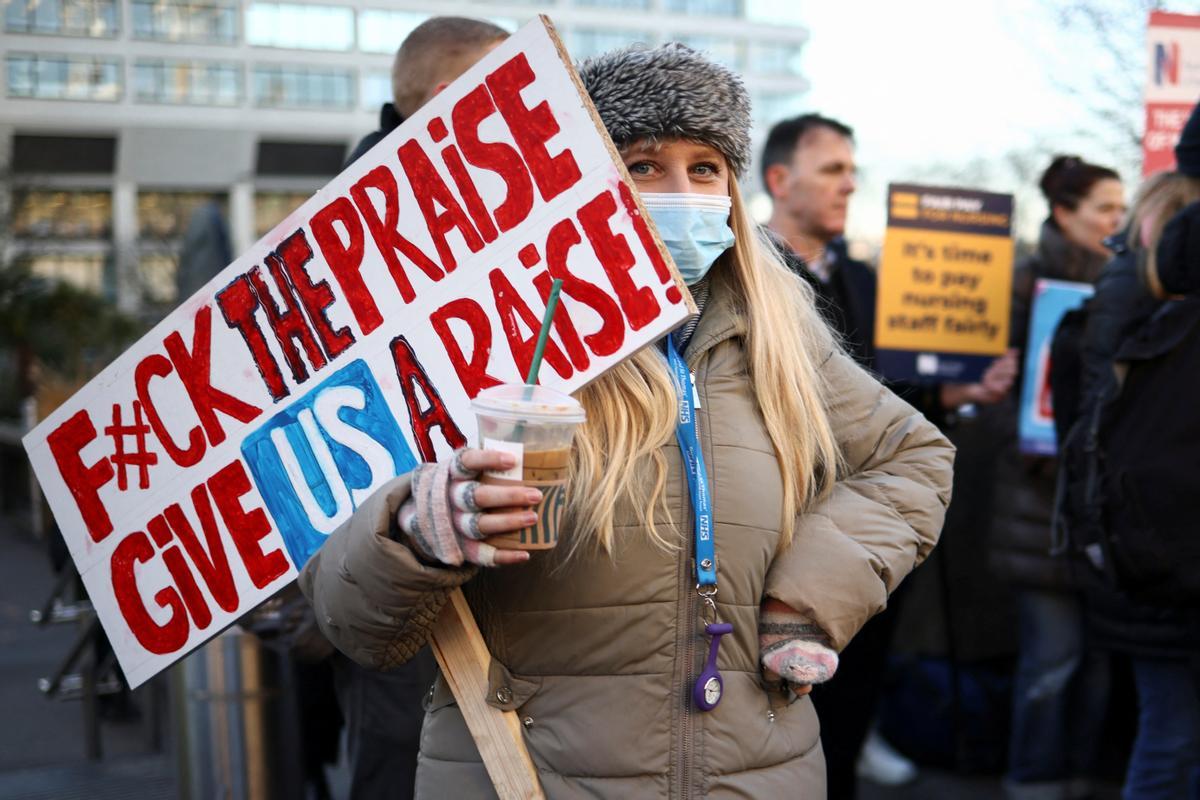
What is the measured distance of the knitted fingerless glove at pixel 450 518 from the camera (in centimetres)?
160

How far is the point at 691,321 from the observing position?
2.09 meters

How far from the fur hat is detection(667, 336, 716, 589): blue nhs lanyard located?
1.24 feet

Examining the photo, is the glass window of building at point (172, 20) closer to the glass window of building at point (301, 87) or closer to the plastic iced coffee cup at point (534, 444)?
the glass window of building at point (301, 87)

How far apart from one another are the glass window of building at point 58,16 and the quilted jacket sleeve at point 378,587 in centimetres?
552

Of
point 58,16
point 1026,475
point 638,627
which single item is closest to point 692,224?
point 638,627

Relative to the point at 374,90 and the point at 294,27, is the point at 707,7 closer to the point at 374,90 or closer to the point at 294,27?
the point at 374,90

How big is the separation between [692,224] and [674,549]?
1.77 ft

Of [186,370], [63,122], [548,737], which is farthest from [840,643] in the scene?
[63,122]

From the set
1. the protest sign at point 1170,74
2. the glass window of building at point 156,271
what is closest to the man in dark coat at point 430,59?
the protest sign at point 1170,74

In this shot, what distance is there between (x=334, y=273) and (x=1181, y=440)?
214cm

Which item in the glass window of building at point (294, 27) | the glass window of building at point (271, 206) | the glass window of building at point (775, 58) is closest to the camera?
the glass window of building at point (294, 27)

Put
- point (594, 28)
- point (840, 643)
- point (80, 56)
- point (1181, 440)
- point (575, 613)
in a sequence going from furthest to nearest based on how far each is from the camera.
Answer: point (594, 28)
point (80, 56)
point (1181, 440)
point (840, 643)
point (575, 613)

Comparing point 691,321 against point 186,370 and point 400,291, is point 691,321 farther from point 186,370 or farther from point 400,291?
point 186,370

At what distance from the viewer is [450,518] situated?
162 cm
